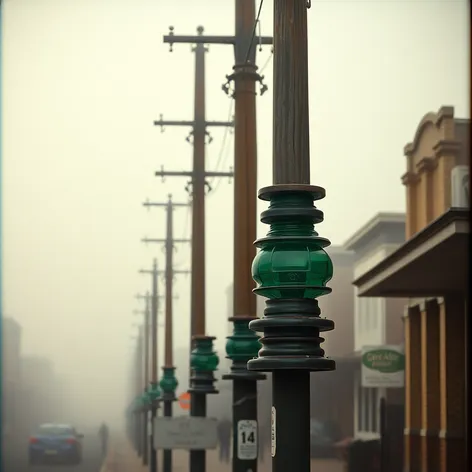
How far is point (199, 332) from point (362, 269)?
105 ft

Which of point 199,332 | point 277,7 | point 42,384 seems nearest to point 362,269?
point 199,332

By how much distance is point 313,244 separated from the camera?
34.9 feet

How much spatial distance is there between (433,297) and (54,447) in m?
21.7

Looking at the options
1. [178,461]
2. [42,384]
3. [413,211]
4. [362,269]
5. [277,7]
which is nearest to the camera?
[277,7]

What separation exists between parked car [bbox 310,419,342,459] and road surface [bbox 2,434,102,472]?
9.35 meters

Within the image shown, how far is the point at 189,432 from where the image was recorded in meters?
28.4

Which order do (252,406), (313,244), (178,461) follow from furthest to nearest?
(178,461) → (252,406) → (313,244)

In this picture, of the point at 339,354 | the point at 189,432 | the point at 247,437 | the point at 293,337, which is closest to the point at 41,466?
the point at 339,354

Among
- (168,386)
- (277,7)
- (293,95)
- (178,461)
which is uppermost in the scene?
(277,7)

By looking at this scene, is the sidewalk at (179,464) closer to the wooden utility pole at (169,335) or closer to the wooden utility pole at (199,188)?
the wooden utility pole at (169,335)

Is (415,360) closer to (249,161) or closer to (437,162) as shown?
(437,162)

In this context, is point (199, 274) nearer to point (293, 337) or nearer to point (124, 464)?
point (293, 337)

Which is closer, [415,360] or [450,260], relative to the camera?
[450,260]

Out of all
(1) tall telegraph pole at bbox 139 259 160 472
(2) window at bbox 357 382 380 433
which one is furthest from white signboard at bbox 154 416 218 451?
(1) tall telegraph pole at bbox 139 259 160 472
